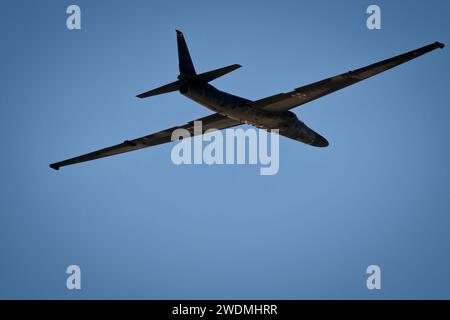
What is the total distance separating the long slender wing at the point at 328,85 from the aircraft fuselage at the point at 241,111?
0.49 meters

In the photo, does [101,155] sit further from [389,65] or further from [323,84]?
[389,65]

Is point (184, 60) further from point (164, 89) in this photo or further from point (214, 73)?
point (214, 73)

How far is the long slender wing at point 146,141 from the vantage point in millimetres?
36062

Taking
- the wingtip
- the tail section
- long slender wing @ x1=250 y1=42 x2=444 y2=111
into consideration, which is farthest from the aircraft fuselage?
the wingtip

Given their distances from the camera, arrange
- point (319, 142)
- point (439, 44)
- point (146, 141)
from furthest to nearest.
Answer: point (319, 142), point (146, 141), point (439, 44)

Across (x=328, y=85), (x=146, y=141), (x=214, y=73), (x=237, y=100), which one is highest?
(x=214, y=73)

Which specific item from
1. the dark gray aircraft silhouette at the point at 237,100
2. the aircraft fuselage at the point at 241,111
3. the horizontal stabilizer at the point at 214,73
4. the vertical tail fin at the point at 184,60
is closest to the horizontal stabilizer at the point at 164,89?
the dark gray aircraft silhouette at the point at 237,100

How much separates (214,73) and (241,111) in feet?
11.5

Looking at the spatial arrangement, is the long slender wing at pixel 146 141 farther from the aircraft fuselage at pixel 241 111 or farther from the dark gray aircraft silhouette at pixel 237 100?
the aircraft fuselage at pixel 241 111

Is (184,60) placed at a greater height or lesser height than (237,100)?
greater

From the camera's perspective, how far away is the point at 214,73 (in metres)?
31.0

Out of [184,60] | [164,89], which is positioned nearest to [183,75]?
[184,60]

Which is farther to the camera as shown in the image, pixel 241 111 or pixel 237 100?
pixel 241 111

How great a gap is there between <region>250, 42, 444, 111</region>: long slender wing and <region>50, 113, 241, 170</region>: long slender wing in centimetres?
288
